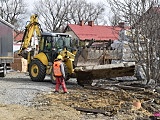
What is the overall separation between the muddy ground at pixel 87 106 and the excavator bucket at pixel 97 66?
138 centimetres

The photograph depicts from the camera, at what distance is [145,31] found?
14.5m

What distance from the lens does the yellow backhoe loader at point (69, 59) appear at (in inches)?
586

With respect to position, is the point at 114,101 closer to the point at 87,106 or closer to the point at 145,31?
the point at 87,106

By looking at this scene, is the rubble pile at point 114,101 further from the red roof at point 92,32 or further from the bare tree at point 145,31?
the red roof at point 92,32

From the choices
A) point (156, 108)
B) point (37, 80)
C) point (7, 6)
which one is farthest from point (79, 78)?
point (7, 6)

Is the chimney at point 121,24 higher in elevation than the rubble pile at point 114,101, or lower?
higher

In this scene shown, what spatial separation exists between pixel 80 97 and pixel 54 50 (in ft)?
16.5

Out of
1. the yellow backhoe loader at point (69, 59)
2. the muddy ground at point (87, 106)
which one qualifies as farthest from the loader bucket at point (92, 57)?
the muddy ground at point (87, 106)

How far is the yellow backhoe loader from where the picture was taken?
48.8 ft

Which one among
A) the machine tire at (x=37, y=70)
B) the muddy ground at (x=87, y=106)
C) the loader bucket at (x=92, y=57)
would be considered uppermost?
the loader bucket at (x=92, y=57)

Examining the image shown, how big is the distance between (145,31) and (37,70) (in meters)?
5.67

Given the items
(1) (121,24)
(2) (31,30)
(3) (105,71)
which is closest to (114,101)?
(3) (105,71)

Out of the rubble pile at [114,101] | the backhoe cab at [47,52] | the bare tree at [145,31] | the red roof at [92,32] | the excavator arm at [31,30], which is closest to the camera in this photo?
the rubble pile at [114,101]

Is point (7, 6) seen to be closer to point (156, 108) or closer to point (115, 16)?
point (115, 16)
